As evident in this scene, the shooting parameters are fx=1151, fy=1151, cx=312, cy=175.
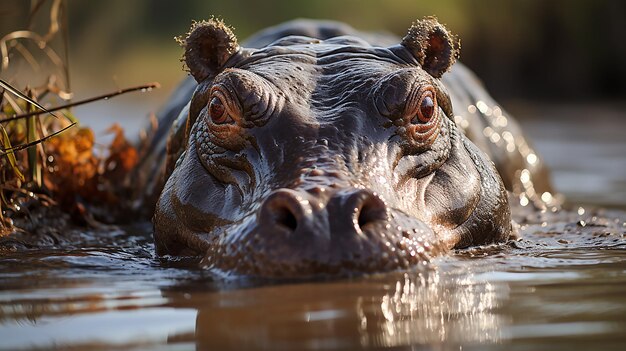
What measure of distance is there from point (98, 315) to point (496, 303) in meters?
1.30

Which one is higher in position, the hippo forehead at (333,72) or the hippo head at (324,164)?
the hippo forehead at (333,72)

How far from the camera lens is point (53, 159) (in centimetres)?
714

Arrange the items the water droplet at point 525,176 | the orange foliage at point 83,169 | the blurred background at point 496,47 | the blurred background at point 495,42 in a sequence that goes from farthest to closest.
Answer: the blurred background at point 495,42 → the blurred background at point 496,47 → the water droplet at point 525,176 → the orange foliage at point 83,169

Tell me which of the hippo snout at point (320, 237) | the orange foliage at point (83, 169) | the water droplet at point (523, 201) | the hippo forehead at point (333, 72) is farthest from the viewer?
the water droplet at point (523, 201)

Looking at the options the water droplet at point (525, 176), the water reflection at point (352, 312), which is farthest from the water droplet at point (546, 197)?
the water reflection at point (352, 312)

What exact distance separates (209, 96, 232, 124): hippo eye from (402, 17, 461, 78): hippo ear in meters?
1.13

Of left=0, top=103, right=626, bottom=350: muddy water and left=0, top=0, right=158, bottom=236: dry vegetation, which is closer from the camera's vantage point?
left=0, top=103, right=626, bottom=350: muddy water

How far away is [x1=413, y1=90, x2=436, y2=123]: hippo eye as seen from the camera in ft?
17.5

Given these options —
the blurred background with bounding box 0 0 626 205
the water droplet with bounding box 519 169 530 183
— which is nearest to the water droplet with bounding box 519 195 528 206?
the water droplet with bounding box 519 169 530 183

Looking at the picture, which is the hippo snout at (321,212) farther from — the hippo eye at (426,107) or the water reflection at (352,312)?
the hippo eye at (426,107)

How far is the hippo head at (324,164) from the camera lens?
4.25 metres

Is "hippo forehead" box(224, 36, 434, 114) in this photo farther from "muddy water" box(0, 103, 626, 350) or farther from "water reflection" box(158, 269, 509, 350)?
"water reflection" box(158, 269, 509, 350)

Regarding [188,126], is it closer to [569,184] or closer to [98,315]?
[98,315]

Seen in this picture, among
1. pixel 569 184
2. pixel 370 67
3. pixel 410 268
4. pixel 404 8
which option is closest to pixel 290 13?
pixel 404 8
